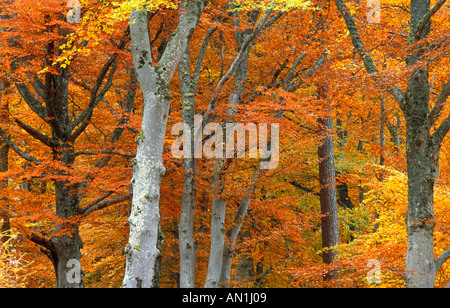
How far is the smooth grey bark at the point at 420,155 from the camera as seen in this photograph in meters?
6.53

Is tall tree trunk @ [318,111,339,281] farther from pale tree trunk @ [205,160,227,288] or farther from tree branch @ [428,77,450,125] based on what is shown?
tree branch @ [428,77,450,125]

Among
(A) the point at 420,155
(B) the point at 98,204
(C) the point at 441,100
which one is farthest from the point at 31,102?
(C) the point at 441,100

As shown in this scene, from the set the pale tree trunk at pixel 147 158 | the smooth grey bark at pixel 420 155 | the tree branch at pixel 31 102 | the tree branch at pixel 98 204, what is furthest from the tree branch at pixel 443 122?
the tree branch at pixel 31 102

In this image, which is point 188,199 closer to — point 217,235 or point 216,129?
point 217,235

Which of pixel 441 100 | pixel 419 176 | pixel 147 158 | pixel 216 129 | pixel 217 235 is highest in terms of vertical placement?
pixel 216 129

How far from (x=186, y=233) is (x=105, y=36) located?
4432 millimetres

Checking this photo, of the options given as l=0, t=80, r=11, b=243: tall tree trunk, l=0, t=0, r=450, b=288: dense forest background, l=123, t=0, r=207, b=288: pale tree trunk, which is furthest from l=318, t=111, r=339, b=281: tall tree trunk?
l=0, t=80, r=11, b=243: tall tree trunk

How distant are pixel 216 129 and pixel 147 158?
3.52m

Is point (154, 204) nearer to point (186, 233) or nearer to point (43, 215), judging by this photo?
point (186, 233)

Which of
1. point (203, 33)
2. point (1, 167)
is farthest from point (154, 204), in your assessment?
point (1, 167)

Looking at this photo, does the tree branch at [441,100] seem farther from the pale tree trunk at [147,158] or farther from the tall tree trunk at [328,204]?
the tall tree trunk at [328,204]

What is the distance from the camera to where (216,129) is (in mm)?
9852

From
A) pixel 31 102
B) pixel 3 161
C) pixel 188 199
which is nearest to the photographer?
pixel 188 199

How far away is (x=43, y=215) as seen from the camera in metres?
9.66
